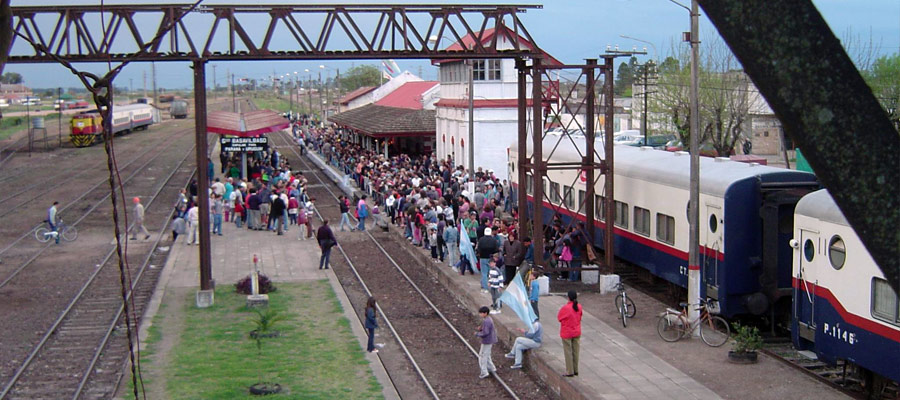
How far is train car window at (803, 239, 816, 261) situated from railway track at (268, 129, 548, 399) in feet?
14.2

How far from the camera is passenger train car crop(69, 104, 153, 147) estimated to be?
2847 inches

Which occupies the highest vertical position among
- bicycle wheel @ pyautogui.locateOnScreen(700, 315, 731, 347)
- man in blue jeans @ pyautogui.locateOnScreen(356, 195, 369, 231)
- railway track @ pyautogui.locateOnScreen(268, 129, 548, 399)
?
man in blue jeans @ pyautogui.locateOnScreen(356, 195, 369, 231)

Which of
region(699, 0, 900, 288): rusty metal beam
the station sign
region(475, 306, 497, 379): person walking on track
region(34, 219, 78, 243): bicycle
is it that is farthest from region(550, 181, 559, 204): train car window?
region(699, 0, 900, 288): rusty metal beam

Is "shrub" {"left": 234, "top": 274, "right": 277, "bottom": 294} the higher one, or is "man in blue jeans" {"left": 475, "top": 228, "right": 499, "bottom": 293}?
"man in blue jeans" {"left": 475, "top": 228, "right": 499, "bottom": 293}

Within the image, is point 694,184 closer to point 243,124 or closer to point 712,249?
point 712,249

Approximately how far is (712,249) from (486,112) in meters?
27.4

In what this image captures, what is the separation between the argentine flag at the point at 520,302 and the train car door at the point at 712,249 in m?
3.44

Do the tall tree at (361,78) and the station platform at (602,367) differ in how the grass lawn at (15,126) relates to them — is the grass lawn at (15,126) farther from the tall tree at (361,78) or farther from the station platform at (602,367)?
the station platform at (602,367)

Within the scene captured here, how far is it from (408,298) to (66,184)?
34087 mm

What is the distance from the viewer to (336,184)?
168 feet

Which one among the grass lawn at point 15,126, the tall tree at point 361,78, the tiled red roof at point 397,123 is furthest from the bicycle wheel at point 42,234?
the tall tree at point 361,78

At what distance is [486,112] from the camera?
43812 millimetres

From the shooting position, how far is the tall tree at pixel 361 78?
163 m

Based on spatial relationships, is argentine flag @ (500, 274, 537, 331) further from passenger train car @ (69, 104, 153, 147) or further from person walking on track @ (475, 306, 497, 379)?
passenger train car @ (69, 104, 153, 147)
